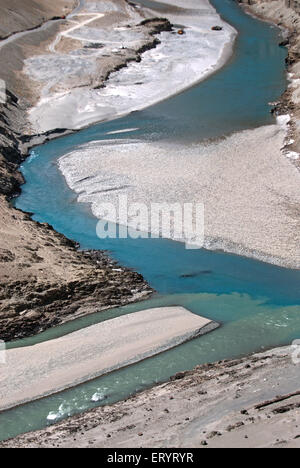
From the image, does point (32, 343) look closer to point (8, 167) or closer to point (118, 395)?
point (118, 395)

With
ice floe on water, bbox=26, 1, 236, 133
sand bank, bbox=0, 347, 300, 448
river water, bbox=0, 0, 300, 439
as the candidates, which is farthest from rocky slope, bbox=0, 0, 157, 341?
ice floe on water, bbox=26, 1, 236, 133

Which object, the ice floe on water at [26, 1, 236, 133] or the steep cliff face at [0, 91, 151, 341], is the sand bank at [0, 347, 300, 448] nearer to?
the steep cliff face at [0, 91, 151, 341]

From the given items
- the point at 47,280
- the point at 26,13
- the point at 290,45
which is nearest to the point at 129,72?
the point at 290,45

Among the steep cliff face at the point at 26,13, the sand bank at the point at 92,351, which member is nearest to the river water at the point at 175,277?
the sand bank at the point at 92,351

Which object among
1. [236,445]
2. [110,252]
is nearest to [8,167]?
[110,252]

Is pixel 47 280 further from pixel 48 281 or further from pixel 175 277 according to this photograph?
pixel 175 277

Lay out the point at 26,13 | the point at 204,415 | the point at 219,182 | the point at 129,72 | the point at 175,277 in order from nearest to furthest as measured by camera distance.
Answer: the point at 204,415 < the point at 175,277 < the point at 219,182 < the point at 129,72 < the point at 26,13
